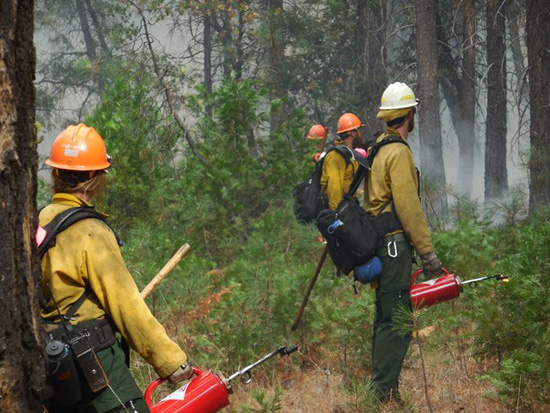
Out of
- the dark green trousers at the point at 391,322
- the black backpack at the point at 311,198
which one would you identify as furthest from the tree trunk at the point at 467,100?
the dark green trousers at the point at 391,322

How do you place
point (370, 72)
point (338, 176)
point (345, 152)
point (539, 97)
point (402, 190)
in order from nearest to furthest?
1. point (402, 190)
2. point (345, 152)
3. point (338, 176)
4. point (539, 97)
5. point (370, 72)

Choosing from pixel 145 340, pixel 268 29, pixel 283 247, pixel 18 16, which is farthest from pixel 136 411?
pixel 268 29

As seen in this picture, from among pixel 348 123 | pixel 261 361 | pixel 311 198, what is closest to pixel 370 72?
pixel 348 123

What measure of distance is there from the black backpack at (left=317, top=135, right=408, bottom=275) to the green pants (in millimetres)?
2078

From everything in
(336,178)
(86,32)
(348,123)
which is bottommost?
(336,178)

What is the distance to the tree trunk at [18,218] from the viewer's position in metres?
2.52

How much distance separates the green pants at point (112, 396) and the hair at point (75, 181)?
678 millimetres

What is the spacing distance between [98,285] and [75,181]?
0.51 metres

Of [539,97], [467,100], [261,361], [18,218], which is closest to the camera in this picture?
[18,218]

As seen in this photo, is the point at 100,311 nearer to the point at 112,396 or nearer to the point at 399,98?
the point at 112,396

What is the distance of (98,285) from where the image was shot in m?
3.12

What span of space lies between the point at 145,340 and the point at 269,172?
8.31 m

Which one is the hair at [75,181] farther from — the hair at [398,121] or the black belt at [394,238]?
the hair at [398,121]

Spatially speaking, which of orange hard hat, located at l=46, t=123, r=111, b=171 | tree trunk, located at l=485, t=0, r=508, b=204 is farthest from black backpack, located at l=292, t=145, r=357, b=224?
tree trunk, located at l=485, t=0, r=508, b=204
